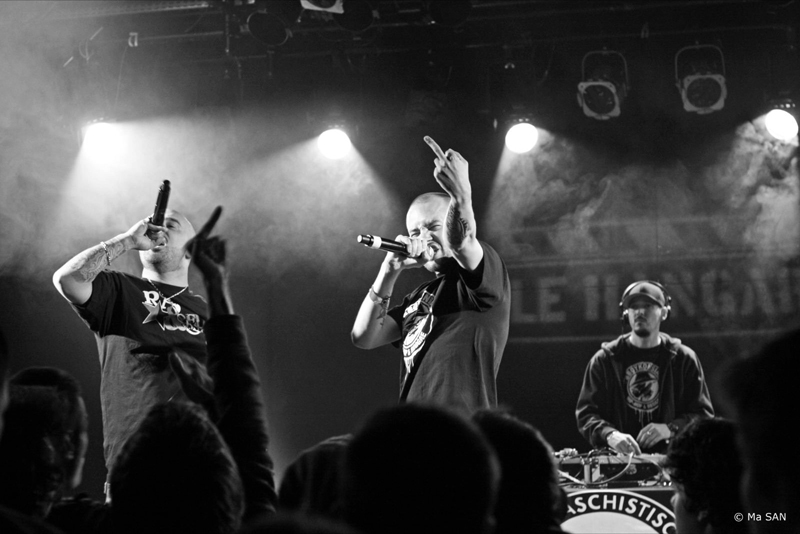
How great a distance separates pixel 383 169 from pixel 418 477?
16.9 feet

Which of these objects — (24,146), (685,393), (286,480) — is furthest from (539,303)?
(286,480)

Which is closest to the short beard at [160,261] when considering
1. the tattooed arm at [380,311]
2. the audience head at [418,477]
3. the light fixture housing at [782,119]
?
the tattooed arm at [380,311]

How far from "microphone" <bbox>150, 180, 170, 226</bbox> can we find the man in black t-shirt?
3.01 ft

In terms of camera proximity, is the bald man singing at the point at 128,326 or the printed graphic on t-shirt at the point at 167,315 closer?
the bald man singing at the point at 128,326

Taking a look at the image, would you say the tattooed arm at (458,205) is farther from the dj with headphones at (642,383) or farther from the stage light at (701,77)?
the stage light at (701,77)

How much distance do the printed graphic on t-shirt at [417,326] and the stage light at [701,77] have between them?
288 centimetres

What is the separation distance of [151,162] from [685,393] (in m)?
3.94

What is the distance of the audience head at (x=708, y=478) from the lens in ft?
6.07

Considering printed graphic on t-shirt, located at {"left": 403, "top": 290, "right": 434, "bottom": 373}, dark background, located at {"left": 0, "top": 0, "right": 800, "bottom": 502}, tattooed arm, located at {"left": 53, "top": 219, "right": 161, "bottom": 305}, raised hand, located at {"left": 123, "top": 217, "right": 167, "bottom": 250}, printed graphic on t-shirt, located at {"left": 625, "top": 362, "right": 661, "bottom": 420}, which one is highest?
dark background, located at {"left": 0, "top": 0, "right": 800, "bottom": 502}

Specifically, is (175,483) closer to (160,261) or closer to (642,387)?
(160,261)

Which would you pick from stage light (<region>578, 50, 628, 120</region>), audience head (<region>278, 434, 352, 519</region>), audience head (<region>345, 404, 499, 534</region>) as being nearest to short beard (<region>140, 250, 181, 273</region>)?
audience head (<region>278, 434, 352, 519</region>)

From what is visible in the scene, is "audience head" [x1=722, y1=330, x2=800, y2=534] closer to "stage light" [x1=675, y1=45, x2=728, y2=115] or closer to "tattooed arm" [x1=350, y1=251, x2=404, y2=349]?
→ "tattooed arm" [x1=350, y1=251, x2=404, y2=349]

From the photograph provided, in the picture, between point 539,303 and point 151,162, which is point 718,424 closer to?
point 539,303

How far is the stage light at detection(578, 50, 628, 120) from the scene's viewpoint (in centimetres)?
538
